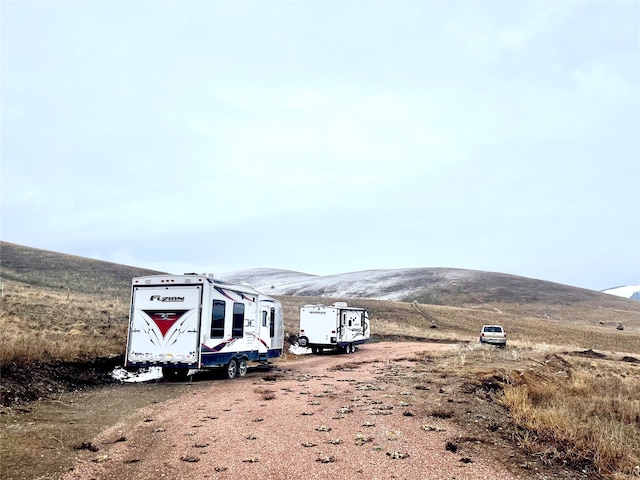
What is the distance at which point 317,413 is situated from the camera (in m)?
10.6

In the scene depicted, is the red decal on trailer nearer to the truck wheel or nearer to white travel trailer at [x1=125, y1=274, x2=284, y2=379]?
white travel trailer at [x1=125, y1=274, x2=284, y2=379]

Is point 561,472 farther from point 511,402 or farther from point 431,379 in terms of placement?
point 431,379

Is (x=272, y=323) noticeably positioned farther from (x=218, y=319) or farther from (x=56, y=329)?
(x=56, y=329)

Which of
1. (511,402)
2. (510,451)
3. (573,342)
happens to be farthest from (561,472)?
(573,342)

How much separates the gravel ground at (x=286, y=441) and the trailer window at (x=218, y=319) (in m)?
2.66

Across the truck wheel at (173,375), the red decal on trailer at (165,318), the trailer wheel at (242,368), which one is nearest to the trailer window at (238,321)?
the trailer wheel at (242,368)

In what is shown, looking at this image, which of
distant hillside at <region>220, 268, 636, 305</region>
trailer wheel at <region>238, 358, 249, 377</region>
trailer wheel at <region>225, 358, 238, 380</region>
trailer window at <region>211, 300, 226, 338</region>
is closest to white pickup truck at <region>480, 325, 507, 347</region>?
trailer wheel at <region>238, 358, 249, 377</region>

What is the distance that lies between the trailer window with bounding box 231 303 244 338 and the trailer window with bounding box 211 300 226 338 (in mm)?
843

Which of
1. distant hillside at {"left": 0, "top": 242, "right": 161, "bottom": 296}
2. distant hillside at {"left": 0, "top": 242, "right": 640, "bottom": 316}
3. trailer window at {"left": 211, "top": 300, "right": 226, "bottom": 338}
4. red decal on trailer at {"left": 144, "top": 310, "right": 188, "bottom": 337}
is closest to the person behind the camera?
red decal on trailer at {"left": 144, "top": 310, "right": 188, "bottom": 337}

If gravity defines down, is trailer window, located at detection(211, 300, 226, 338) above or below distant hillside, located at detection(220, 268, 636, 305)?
below

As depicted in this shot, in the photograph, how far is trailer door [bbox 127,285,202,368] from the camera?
15000 mm

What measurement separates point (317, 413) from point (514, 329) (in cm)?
4668

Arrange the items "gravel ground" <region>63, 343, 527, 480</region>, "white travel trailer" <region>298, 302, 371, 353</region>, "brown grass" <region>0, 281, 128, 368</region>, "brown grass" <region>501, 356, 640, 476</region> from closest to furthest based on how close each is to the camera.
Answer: "gravel ground" <region>63, 343, 527, 480</region> → "brown grass" <region>501, 356, 640, 476</region> → "brown grass" <region>0, 281, 128, 368</region> → "white travel trailer" <region>298, 302, 371, 353</region>

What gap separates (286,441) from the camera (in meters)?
8.34
